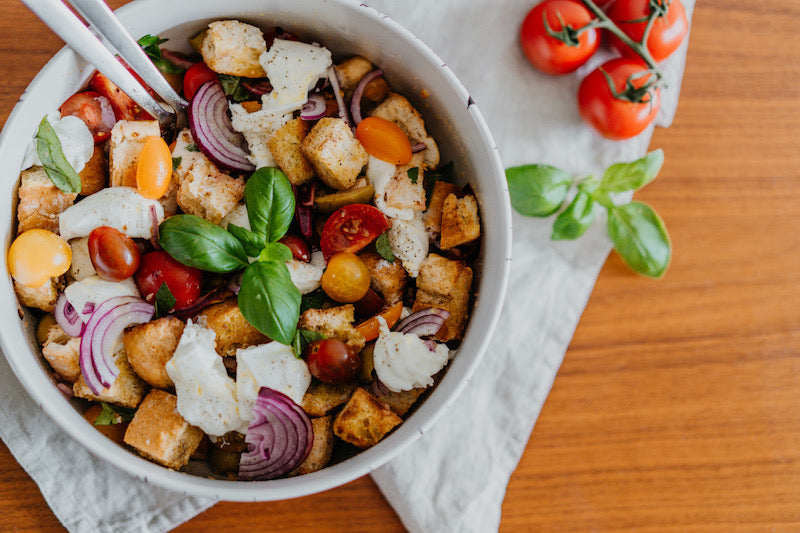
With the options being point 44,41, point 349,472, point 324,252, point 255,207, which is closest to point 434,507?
point 349,472

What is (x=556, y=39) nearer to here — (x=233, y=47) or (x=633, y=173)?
(x=633, y=173)

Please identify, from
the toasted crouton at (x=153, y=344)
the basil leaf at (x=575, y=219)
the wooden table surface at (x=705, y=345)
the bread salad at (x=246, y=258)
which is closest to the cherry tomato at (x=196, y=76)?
the bread salad at (x=246, y=258)

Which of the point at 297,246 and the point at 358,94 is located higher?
the point at 358,94

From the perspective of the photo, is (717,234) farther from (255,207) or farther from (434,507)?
(255,207)

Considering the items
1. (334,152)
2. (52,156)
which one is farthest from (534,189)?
(52,156)

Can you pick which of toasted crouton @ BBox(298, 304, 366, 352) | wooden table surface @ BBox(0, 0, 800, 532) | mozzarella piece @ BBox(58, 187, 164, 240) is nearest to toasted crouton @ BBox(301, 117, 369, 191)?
toasted crouton @ BBox(298, 304, 366, 352)

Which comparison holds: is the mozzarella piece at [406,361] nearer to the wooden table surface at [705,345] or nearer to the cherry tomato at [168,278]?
the cherry tomato at [168,278]
